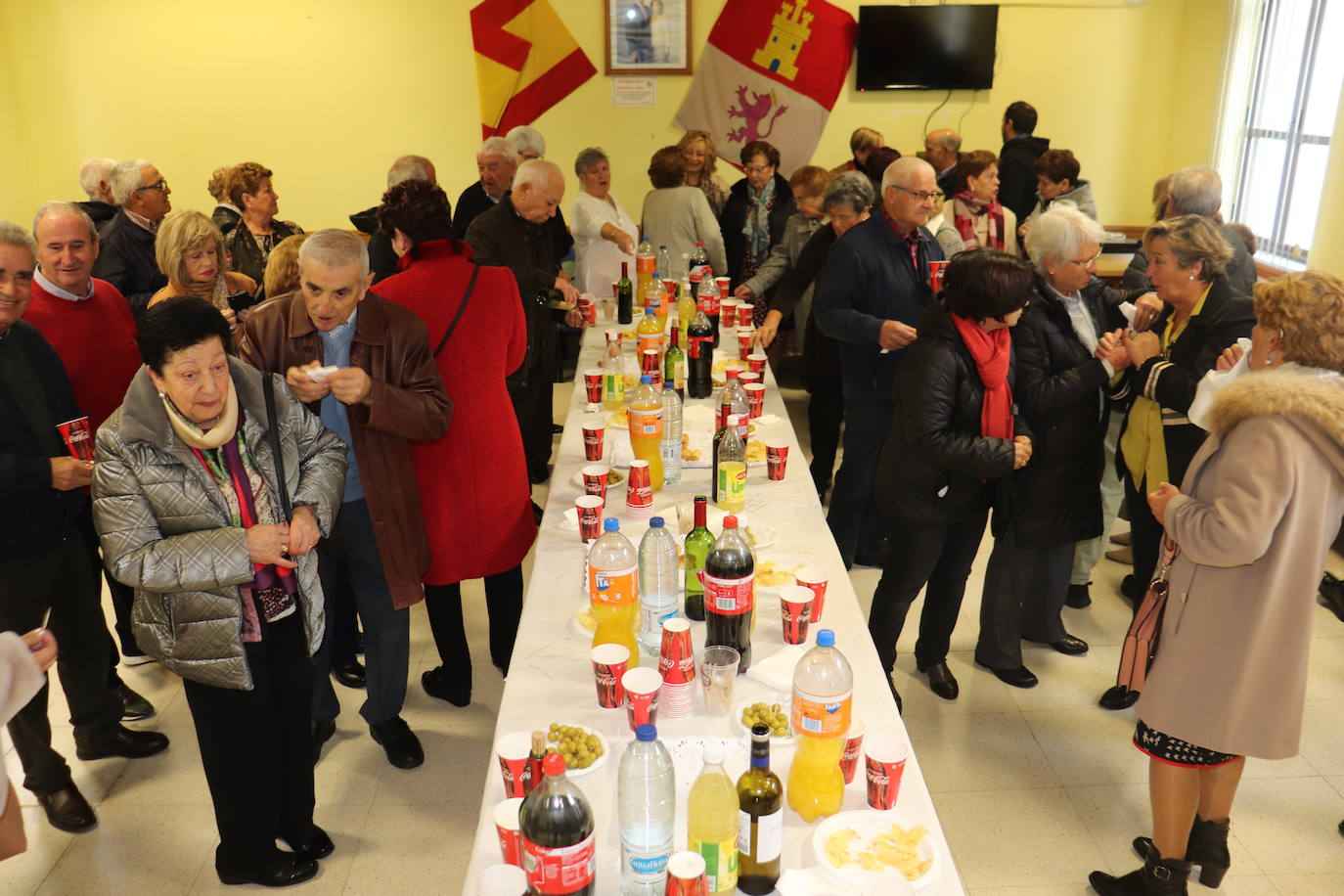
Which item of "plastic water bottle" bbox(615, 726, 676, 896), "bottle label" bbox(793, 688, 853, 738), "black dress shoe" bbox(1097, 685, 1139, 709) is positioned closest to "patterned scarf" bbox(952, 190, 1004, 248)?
"black dress shoe" bbox(1097, 685, 1139, 709)

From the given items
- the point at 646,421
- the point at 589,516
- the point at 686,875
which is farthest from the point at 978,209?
the point at 686,875

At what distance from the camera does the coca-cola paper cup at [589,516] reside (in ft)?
8.21

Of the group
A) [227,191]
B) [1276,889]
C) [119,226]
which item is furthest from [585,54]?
[1276,889]

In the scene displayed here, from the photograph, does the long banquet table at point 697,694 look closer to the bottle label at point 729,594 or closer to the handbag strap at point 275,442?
the bottle label at point 729,594

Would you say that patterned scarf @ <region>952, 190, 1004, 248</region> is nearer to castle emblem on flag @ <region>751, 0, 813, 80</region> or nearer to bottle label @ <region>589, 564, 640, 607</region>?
castle emblem on flag @ <region>751, 0, 813, 80</region>

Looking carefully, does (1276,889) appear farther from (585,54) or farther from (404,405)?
(585,54)

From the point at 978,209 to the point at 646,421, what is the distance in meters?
3.17

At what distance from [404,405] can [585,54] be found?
Answer: 5569 mm

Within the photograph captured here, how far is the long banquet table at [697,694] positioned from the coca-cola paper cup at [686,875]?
0.54ft

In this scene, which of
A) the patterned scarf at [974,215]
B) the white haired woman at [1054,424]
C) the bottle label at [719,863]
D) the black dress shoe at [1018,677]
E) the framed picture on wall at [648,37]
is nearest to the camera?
the bottle label at [719,863]

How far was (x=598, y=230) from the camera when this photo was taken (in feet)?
16.9

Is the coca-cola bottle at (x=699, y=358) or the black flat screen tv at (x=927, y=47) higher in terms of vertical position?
the black flat screen tv at (x=927, y=47)

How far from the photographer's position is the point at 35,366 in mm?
2490

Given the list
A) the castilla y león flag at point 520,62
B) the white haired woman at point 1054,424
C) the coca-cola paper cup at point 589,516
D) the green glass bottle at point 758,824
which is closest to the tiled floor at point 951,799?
the white haired woman at point 1054,424
